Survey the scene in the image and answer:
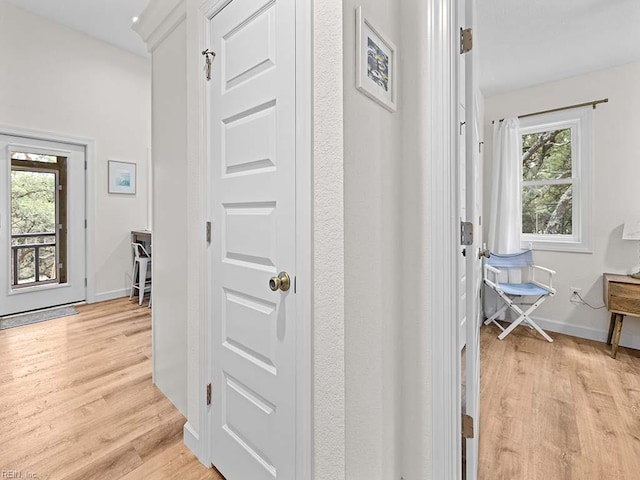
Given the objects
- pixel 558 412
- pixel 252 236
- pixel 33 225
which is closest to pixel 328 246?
pixel 252 236

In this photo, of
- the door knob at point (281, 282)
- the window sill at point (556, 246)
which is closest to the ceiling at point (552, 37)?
the window sill at point (556, 246)

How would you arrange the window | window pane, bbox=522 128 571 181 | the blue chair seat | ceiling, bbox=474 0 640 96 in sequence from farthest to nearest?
window pane, bbox=522 128 571 181, the window, the blue chair seat, ceiling, bbox=474 0 640 96

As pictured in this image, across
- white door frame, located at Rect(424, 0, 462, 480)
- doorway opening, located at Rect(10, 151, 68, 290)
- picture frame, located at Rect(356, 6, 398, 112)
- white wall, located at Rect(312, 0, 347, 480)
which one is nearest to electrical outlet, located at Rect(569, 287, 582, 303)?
white door frame, located at Rect(424, 0, 462, 480)

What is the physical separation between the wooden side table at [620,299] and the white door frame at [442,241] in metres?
2.65

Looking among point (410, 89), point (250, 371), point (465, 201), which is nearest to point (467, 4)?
point (410, 89)

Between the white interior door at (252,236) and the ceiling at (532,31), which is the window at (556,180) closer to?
the ceiling at (532,31)

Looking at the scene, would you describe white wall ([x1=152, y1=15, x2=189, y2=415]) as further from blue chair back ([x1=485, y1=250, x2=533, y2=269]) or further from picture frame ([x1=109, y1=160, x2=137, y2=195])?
blue chair back ([x1=485, y1=250, x2=533, y2=269])

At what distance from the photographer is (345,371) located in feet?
2.89

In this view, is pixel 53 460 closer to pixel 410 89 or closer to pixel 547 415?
pixel 410 89

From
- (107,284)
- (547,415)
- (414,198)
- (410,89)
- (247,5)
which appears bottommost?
(547,415)

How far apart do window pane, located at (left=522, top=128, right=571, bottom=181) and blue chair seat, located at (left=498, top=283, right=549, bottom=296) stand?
4.11ft

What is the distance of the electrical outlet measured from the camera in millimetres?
3316

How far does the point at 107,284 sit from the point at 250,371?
159 inches

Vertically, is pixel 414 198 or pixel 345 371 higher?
pixel 414 198
